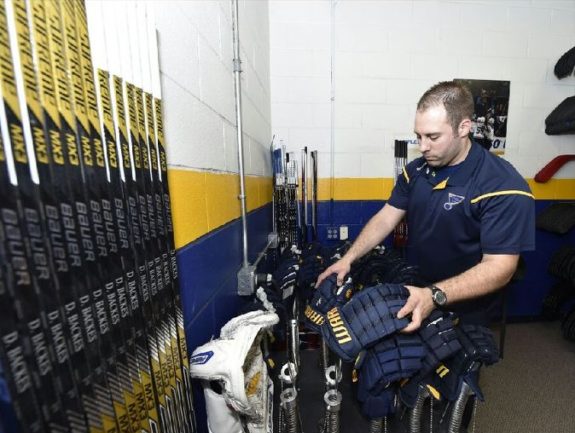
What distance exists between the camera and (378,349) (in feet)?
2.90

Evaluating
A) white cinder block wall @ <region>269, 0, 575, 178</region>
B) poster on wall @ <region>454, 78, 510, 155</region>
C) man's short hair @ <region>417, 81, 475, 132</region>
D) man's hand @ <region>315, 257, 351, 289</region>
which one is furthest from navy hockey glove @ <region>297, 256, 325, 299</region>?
poster on wall @ <region>454, 78, 510, 155</region>

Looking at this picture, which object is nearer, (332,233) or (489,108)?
(489,108)

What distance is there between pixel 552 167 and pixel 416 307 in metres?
2.75

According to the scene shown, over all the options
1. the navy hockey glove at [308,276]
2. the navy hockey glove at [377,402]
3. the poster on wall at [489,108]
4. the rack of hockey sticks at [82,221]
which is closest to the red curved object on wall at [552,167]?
the poster on wall at [489,108]

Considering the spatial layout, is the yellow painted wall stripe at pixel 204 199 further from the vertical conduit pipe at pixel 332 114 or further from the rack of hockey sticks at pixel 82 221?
the vertical conduit pipe at pixel 332 114

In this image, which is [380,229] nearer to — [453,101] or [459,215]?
[459,215]

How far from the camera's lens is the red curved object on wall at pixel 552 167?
2613 millimetres

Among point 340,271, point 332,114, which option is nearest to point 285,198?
point 332,114

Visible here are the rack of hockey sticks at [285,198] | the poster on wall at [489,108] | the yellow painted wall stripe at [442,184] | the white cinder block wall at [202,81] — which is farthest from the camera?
the poster on wall at [489,108]

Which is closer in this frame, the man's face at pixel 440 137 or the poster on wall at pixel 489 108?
→ the man's face at pixel 440 137

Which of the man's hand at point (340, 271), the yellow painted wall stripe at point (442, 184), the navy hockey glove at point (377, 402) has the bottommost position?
the navy hockey glove at point (377, 402)

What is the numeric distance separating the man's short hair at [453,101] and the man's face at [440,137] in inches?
0.7

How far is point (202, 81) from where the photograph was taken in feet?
3.23

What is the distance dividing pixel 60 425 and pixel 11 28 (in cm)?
53
